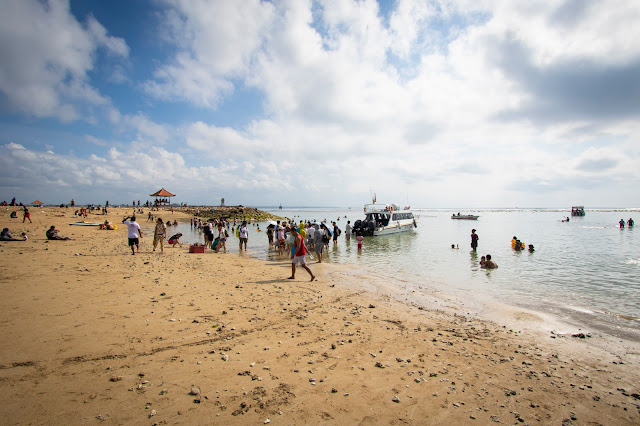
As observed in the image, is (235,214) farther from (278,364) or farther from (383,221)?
(278,364)

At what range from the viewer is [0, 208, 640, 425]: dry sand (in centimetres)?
372

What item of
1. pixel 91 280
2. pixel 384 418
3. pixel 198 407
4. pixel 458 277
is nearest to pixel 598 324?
pixel 458 277

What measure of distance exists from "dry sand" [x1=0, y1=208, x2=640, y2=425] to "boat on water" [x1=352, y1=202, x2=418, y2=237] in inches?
968

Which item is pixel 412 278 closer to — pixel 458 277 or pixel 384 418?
pixel 458 277

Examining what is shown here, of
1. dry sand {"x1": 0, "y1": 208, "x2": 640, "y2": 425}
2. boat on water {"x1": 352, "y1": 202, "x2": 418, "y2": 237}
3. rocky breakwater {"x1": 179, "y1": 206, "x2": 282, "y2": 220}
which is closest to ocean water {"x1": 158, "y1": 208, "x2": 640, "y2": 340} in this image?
dry sand {"x1": 0, "y1": 208, "x2": 640, "y2": 425}

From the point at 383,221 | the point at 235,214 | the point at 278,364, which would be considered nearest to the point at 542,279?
the point at 278,364

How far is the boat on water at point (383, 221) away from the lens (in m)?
33.1

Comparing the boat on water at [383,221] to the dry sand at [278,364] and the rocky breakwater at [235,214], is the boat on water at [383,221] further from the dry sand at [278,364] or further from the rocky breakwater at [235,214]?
the rocky breakwater at [235,214]

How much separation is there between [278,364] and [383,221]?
106ft

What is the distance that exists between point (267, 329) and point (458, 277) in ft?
35.6

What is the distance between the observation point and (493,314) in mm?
8445

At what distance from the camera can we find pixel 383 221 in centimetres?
3588

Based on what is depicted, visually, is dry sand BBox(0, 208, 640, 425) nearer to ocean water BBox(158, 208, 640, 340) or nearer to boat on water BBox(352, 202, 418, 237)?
ocean water BBox(158, 208, 640, 340)

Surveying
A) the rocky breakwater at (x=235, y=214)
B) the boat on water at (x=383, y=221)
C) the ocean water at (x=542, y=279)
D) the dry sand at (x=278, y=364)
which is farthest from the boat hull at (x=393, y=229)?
the rocky breakwater at (x=235, y=214)
